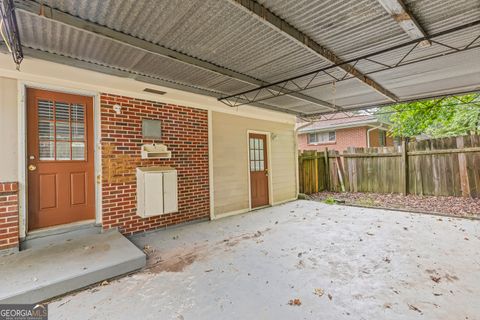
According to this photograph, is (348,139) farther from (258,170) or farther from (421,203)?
(258,170)

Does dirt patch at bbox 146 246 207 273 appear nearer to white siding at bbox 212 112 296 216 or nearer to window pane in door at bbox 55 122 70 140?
white siding at bbox 212 112 296 216

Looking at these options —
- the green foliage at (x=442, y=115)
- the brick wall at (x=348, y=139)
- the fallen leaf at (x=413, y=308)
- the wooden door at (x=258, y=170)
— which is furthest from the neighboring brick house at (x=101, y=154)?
the brick wall at (x=348, y=139)

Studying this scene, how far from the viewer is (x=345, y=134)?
12414 mm

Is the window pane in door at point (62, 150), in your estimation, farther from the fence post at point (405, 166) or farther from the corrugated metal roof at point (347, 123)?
the corrugated metal roof at point (347, 123)

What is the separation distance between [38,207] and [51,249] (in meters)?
0.69

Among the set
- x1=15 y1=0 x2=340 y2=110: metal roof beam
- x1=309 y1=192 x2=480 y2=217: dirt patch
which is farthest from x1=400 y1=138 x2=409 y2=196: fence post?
x1=15 y1=0 x2=340 y2=110: metal roof beam

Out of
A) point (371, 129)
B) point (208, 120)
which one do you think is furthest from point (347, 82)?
point (371, 129)

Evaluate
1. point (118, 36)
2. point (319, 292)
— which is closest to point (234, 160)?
point (118, 36)

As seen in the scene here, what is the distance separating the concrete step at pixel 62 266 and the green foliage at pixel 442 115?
27.3 feet

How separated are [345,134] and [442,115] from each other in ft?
13.2

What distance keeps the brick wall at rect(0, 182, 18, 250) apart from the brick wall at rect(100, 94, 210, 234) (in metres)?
1.06

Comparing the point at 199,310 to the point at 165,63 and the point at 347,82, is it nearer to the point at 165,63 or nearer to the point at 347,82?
the point at 165,63

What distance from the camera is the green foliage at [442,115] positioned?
26.7ft

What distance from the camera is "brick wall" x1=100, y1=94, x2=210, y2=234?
3896mm
